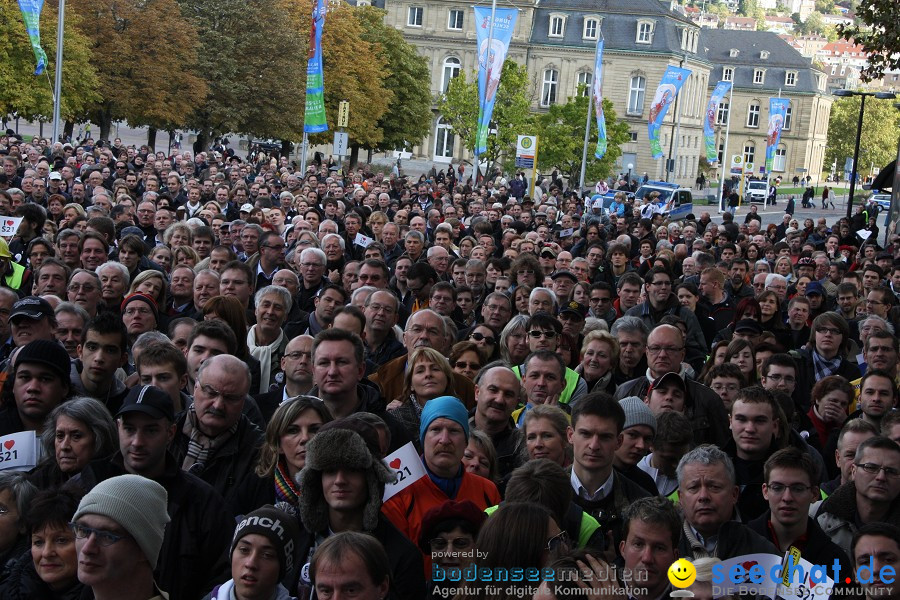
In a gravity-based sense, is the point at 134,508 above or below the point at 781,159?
below

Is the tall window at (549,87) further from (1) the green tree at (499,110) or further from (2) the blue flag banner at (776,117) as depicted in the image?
(2) the blue flag banner at (776,117)

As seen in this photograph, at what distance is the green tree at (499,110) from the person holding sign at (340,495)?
58.5m

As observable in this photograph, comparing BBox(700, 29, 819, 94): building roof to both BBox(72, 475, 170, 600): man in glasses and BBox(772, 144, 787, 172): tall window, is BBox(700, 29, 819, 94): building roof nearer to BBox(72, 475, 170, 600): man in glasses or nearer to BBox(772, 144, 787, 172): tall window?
BBox(772, 144, 787, 172): tall window

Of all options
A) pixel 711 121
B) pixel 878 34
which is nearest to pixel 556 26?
pixel 711 121

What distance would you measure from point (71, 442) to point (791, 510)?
11.6 feet

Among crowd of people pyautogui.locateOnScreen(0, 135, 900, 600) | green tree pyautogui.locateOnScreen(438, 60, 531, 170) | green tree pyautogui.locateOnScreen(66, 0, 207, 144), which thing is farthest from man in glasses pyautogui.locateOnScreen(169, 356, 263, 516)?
green tree pyautogui.locateOnScreen(438, 60, 531, 170)

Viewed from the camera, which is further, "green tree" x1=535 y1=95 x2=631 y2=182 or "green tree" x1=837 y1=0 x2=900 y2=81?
"green tree" x1=535 y1=95 x2=631 y2=182

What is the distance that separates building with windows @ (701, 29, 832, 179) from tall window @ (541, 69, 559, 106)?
1081 inches

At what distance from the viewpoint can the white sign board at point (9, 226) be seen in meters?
13.2

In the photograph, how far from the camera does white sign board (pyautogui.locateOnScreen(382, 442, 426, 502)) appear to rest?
5660 mm

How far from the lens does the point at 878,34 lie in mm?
17547

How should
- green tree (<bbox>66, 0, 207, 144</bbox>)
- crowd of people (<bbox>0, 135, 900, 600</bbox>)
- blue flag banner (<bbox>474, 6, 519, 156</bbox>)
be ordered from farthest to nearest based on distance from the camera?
green tree (<bbox>66, 0, 207, 144</bbox>) → blue flag banner (<bbox>474, 6, 519, 156</bbox>) → crowd of people (<bbox>0, 135, 900, 600</bbox>)

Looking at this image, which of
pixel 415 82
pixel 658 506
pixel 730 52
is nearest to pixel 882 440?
pixel 658 506

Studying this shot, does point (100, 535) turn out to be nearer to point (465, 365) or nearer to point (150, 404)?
point (150, 404)
